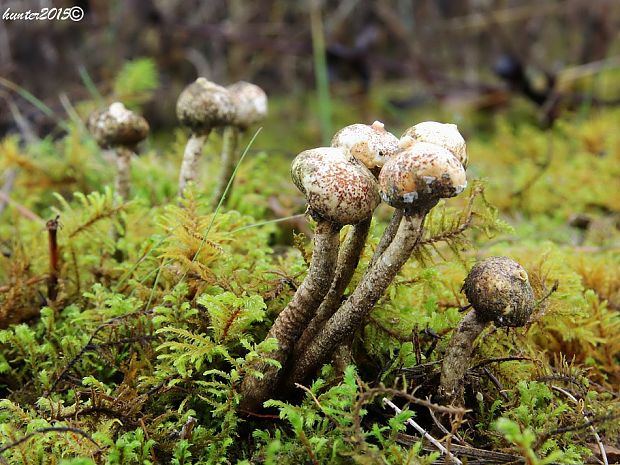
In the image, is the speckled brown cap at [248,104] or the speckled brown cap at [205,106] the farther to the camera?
the speckled brown cap at [248,104]

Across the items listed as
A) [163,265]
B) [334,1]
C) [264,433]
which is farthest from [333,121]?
[264,433]

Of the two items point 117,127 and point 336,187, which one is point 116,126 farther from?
point 336,187

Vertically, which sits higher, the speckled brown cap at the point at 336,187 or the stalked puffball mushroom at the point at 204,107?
the stalked puffball mushroom at the point at 204,107

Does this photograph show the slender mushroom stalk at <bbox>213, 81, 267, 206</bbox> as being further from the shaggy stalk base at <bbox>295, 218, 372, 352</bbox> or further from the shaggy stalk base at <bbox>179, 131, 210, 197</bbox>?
the shaggy stalk base at <bbox>295, 218, 372, 352</bbox>

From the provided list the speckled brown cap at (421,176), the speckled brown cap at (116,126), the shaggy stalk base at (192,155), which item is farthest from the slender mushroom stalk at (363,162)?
the speckled brown cap at (116,126)

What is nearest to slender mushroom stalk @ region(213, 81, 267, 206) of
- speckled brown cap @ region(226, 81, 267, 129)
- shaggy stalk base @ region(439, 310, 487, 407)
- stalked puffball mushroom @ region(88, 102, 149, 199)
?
speckled brown cap @ region(226, 81, 267, 129)

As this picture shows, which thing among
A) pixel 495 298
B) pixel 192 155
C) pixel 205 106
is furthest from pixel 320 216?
pixel 192 155

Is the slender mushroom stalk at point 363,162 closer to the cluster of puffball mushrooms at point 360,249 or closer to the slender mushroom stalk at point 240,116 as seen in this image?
the cluster of puffball mushrooms at point 360,249
